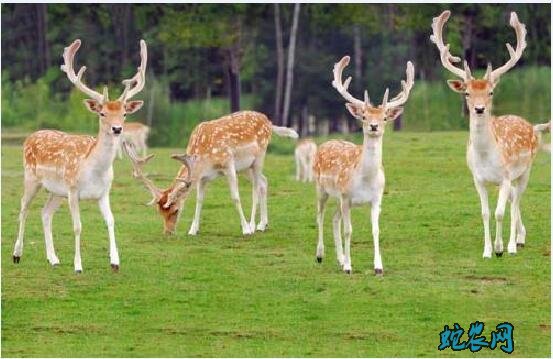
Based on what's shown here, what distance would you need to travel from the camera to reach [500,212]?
14.2 m

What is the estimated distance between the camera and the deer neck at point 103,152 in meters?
13.6

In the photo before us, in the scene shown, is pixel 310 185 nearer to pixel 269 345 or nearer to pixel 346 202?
pixel 346 202

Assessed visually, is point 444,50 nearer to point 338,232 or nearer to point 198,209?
point 338,232

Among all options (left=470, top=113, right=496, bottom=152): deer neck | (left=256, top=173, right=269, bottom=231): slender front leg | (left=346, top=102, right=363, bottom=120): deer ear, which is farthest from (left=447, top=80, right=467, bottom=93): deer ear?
(left=256, top=173, right=269, bottom=231): slender front leg

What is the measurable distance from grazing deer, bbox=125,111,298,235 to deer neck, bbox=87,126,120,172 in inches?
83.7

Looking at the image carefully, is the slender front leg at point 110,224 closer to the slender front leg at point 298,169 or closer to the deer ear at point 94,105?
the deer ear at point 94,105

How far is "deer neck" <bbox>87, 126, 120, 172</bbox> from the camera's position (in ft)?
44.7

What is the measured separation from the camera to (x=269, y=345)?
11953mm

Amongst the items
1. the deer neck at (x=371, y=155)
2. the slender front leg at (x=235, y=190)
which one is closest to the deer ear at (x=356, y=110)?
the deer neck at (x=371, y=155)

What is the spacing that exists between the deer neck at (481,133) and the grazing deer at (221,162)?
2.87 metres

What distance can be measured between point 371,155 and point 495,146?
1432mm

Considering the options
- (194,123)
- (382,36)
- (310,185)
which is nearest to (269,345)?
(310,185)

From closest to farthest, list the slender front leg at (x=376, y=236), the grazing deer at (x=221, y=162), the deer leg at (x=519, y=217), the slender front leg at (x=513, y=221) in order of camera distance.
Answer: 1. the slender front leg at (x=376, y=236)
2. the slender front leg at (x=513, y=221)
3. the deer leg at (x=519, y=217)
4. the grazing deer at (x=221, y=162)

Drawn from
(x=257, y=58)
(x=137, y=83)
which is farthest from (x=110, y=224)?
(x=257, y=58)
